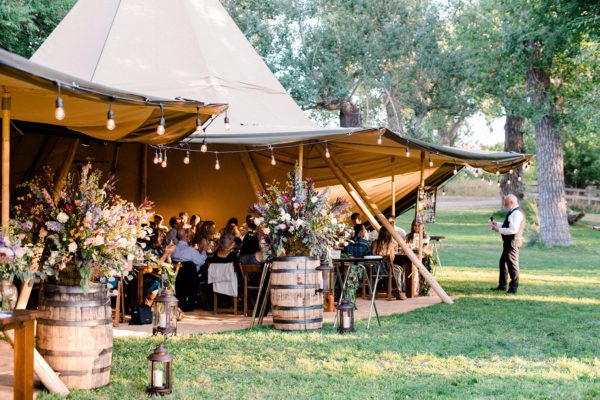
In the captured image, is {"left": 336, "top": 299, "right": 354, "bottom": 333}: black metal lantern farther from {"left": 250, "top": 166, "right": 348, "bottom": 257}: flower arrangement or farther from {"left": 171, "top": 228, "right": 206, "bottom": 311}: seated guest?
{"left": 171, "top": 228, "right": 206, "bottom": 311}: seated guest

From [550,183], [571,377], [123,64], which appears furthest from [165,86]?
[550,183]

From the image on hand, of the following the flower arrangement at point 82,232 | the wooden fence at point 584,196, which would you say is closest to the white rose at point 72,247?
the flower arrangement at point 82,232

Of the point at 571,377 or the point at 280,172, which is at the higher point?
the point at 280,172

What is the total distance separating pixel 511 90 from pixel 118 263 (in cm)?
1841

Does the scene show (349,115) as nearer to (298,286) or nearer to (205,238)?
(205,238)

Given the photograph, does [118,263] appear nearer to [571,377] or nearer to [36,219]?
[36,219]

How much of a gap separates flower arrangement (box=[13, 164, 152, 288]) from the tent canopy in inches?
22.4

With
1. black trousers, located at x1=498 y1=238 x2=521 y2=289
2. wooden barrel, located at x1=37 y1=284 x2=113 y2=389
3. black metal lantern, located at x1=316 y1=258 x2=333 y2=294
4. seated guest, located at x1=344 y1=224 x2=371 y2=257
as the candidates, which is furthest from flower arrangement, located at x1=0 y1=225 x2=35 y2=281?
black trousers, located at x1=498 y1=238 x2=521 y2=289

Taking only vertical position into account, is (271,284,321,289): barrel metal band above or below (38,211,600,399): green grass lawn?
above

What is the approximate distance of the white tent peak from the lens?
37.4 ft

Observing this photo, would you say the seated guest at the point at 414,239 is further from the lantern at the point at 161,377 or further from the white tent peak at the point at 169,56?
the lantern at the point at 161,377

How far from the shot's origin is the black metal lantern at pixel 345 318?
8.07m

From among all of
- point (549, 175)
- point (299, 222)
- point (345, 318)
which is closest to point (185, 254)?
point (299, 222)

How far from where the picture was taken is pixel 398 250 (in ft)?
39.5
